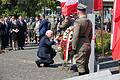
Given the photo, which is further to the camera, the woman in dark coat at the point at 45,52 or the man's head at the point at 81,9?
the woman in dark coat at the point at 45,52

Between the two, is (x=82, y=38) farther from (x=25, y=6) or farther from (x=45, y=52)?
(x=25, y=6)

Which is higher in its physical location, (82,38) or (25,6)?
(82,38)

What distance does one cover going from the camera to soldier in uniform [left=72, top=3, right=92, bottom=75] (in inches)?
384

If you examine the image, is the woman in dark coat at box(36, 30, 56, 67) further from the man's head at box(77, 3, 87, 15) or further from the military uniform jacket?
the man's head at box(77, 3, 87, 15)

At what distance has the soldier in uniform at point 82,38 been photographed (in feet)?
32.0

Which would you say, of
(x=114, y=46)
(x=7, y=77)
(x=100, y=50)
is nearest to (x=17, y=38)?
(x=100, y=50)

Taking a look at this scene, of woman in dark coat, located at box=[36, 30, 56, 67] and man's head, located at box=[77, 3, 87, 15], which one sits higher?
man's head, located at box=[77, 3, 87, 15]

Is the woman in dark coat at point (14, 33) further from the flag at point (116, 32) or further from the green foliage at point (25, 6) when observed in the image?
the green foliage at point (25, 6)

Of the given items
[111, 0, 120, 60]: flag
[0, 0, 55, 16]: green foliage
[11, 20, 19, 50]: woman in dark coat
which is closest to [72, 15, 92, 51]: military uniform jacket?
[111, 0, 120, 60]: flag

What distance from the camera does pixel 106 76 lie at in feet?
18.3

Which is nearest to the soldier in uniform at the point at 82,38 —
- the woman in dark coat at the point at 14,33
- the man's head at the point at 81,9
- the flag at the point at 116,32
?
the man's head at the point at 81,9

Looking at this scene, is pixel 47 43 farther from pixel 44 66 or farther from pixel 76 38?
pixel 76 38

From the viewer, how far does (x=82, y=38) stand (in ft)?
32.5

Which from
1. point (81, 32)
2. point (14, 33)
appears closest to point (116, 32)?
point (81, 32)
